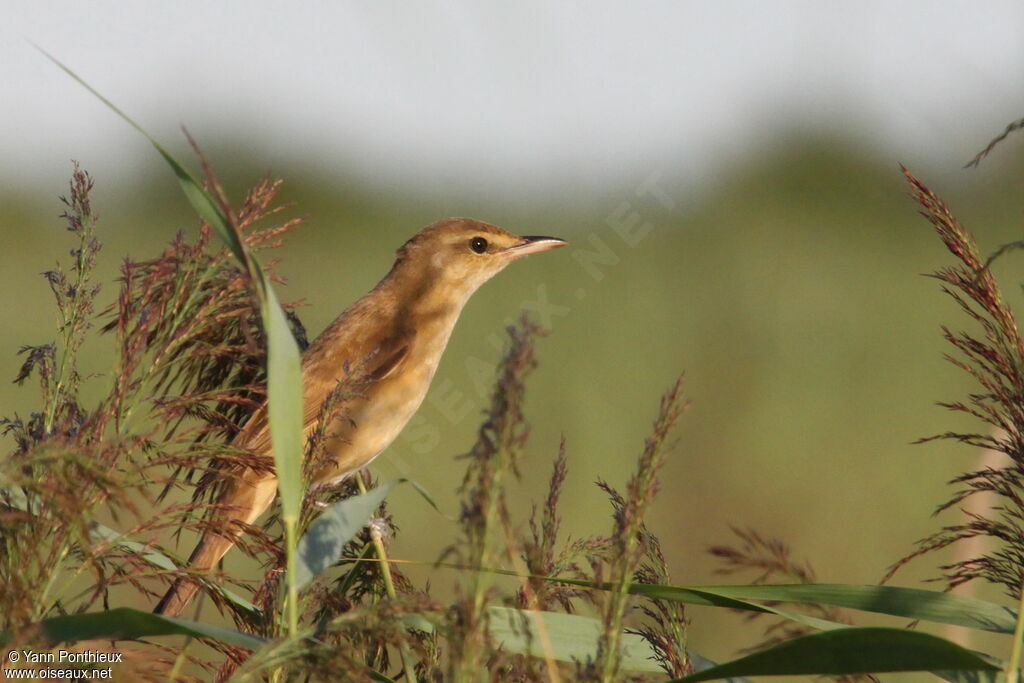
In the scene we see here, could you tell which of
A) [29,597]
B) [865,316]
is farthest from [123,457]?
[865,316]

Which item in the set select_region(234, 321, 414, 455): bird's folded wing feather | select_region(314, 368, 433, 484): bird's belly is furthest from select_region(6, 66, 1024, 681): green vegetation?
select_region(234, 321, 414, 455): bird's folded wing feather

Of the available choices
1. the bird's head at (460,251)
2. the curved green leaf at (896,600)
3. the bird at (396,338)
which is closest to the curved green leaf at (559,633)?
the curved green leaf at (896,600)

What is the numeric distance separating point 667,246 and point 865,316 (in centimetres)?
132

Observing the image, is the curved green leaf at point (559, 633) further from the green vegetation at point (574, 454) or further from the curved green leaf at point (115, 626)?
the curved green leaf at point (115, 626)

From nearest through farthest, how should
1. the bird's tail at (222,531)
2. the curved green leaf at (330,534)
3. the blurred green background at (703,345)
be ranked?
the curved green leaf at (330,534) → the bird's tail at (222,531) → the blurred green background at (703,345)

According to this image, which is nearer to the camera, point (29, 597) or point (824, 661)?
point (824, 661)

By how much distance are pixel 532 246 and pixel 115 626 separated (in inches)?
123

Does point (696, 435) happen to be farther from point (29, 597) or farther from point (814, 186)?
point (29, 597)

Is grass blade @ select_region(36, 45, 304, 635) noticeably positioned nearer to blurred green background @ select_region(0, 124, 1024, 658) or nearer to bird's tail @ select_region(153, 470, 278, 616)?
bird's tail @ select_region(153, 470, 278, 616)

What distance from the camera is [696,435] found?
7027 millimetres

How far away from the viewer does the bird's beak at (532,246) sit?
437 centimetres

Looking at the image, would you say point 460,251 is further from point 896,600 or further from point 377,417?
point 896,600

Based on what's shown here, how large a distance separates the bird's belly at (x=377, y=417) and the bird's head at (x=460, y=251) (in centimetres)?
41

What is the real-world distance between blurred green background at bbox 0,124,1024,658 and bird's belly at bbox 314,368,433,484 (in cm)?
181
